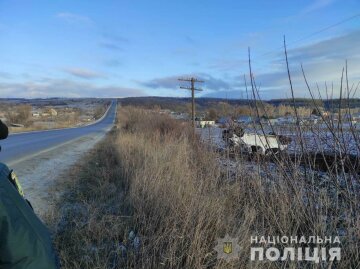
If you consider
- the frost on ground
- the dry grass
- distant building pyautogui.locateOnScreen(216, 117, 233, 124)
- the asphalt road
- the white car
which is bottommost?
the asphalt road

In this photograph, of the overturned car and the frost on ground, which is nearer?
the overturned car

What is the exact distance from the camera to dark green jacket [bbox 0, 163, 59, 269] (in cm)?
150

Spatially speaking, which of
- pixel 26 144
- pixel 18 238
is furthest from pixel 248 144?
pixel 26 144

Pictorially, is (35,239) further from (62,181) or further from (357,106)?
(62,181)

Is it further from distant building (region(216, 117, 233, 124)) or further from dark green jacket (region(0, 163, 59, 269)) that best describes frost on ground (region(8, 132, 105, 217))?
dark green jacket (region(0, 163, 59, 269))

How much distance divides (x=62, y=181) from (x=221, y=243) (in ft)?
23.5

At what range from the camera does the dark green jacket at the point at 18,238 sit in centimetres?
150

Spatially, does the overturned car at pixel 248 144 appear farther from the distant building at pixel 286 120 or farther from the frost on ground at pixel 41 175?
the frost on ground at pixel 41 175

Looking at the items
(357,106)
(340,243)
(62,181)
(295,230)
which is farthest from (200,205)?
(62,181)

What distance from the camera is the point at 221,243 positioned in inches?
155

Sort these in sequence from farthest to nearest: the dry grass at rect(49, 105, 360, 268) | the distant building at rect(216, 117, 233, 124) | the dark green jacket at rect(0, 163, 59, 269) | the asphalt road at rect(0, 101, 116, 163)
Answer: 1. the asphalt road at rect(0, 101, 116, 163)
2. the distant building at rect(216, 117, 233, 124)
3. the dry grass at rect(49, 105, 360, 268)
4. the dark green jacket at rect(0, 163, 59, 269)

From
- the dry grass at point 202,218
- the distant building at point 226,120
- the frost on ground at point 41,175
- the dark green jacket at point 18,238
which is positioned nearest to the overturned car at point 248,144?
the distant building at point 226,120

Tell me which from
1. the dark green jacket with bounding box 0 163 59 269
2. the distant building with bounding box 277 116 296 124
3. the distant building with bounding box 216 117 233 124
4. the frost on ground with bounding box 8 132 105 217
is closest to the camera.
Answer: the dark green jacket with bounding box 0 163 59 269

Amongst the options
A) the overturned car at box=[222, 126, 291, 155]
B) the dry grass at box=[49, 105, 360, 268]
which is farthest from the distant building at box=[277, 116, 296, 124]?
the dry grass at box=[49, 105, 360, 268]
